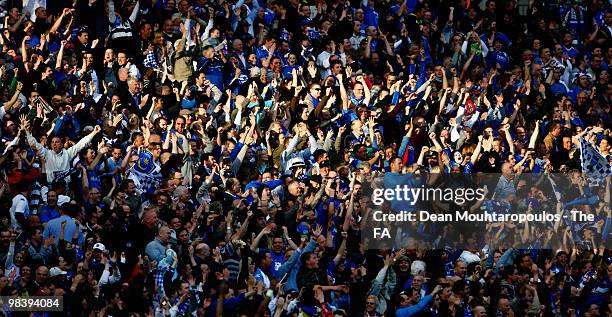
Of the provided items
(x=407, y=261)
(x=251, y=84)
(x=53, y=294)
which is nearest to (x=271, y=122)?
(x=251, y=84)

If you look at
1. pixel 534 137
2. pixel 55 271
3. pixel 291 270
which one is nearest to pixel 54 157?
pixel 55 271

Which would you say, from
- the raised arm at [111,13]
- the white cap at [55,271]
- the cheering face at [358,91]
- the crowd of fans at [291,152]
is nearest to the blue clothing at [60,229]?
the crowd of fans at [291,152]

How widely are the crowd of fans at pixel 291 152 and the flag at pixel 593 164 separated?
0.11ft

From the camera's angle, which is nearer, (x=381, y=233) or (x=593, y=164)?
(x=381, y=233)

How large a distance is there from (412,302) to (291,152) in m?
3.31

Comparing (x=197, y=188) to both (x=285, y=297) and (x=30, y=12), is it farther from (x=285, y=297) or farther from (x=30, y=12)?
(x=30, y=12)

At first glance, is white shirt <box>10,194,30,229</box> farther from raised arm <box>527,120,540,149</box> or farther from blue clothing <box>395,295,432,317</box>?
raised arm <box>527,120,540,149</box>

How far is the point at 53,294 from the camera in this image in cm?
1961

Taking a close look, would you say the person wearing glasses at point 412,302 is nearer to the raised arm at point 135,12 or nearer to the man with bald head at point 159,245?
the man with bald head at point 159,245


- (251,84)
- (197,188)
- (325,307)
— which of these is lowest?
(325,307)

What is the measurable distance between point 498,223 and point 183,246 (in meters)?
4.63

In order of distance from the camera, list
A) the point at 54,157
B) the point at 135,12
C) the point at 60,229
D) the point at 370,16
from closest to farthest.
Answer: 1. the point at 60,229
2. the point at 54,157
3. the point at 135,12
4. the point at 370,16

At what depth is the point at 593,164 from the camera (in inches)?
969

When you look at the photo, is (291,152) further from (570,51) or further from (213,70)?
(570,51)
